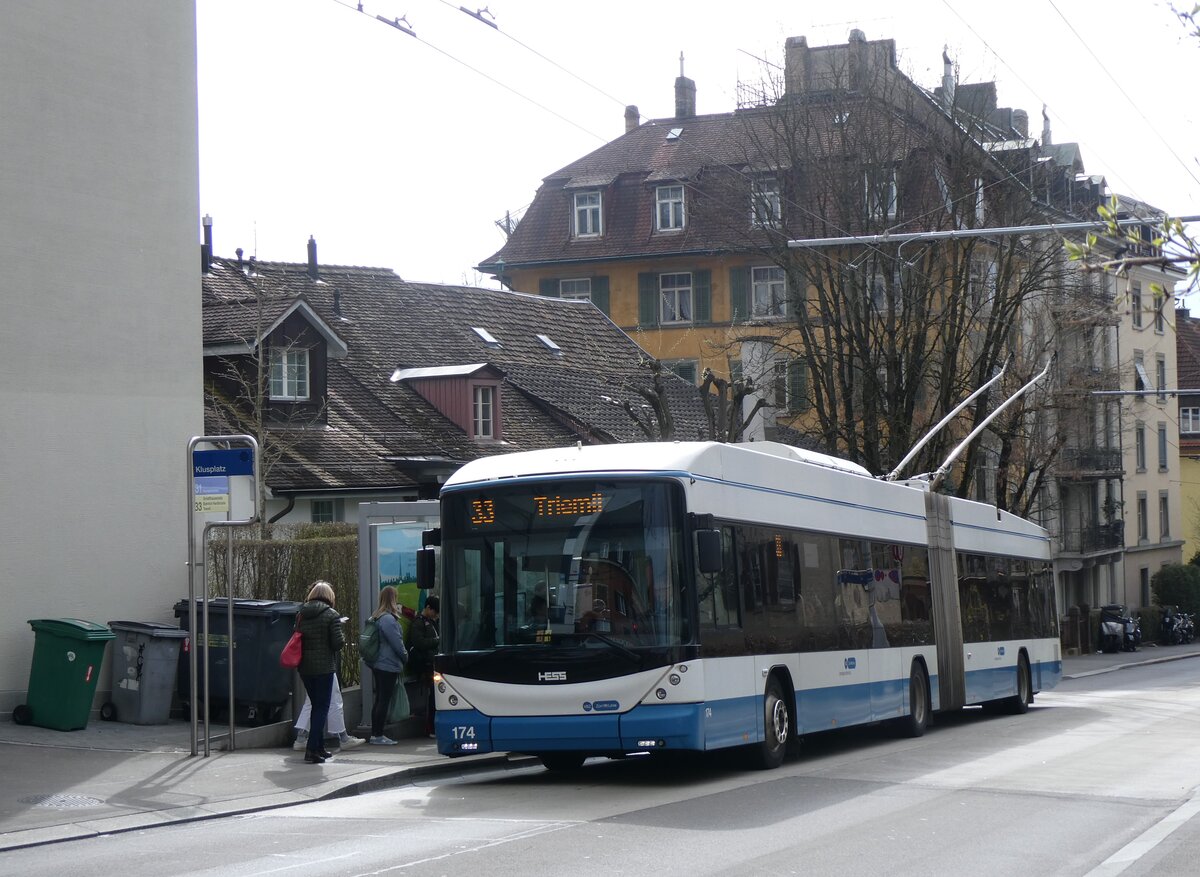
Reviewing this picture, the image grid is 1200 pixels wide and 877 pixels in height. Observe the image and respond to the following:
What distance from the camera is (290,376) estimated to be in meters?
33.1

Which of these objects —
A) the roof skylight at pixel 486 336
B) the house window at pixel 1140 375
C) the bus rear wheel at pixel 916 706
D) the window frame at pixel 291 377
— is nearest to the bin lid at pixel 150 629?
the bus rear wheel at pixel 916 706

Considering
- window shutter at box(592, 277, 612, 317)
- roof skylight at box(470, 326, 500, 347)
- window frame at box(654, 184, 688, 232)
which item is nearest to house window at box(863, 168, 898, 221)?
roof skylight at box(470, 326, 500, 347)

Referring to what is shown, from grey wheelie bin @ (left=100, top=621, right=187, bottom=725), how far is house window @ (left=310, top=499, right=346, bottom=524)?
1413 cm

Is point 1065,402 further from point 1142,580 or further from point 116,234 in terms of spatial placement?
point 1142,580

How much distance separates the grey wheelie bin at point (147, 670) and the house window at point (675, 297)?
40.8 m

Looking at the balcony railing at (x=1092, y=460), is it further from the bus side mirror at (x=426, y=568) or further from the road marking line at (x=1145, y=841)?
the road marking line at (x=1145, y=841)

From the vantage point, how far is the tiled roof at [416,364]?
106ft

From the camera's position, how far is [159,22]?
20.2m

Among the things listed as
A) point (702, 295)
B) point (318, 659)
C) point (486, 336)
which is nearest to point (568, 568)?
point (318, 659)

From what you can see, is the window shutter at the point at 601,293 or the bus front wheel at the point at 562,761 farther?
the window shutter at the point at 601,293

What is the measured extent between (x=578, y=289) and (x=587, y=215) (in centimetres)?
286

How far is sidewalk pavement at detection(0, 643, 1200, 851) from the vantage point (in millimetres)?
11891

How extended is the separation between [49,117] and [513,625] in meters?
9.09

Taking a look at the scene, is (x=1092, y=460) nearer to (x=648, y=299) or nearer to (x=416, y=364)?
(x=648, y=299)
